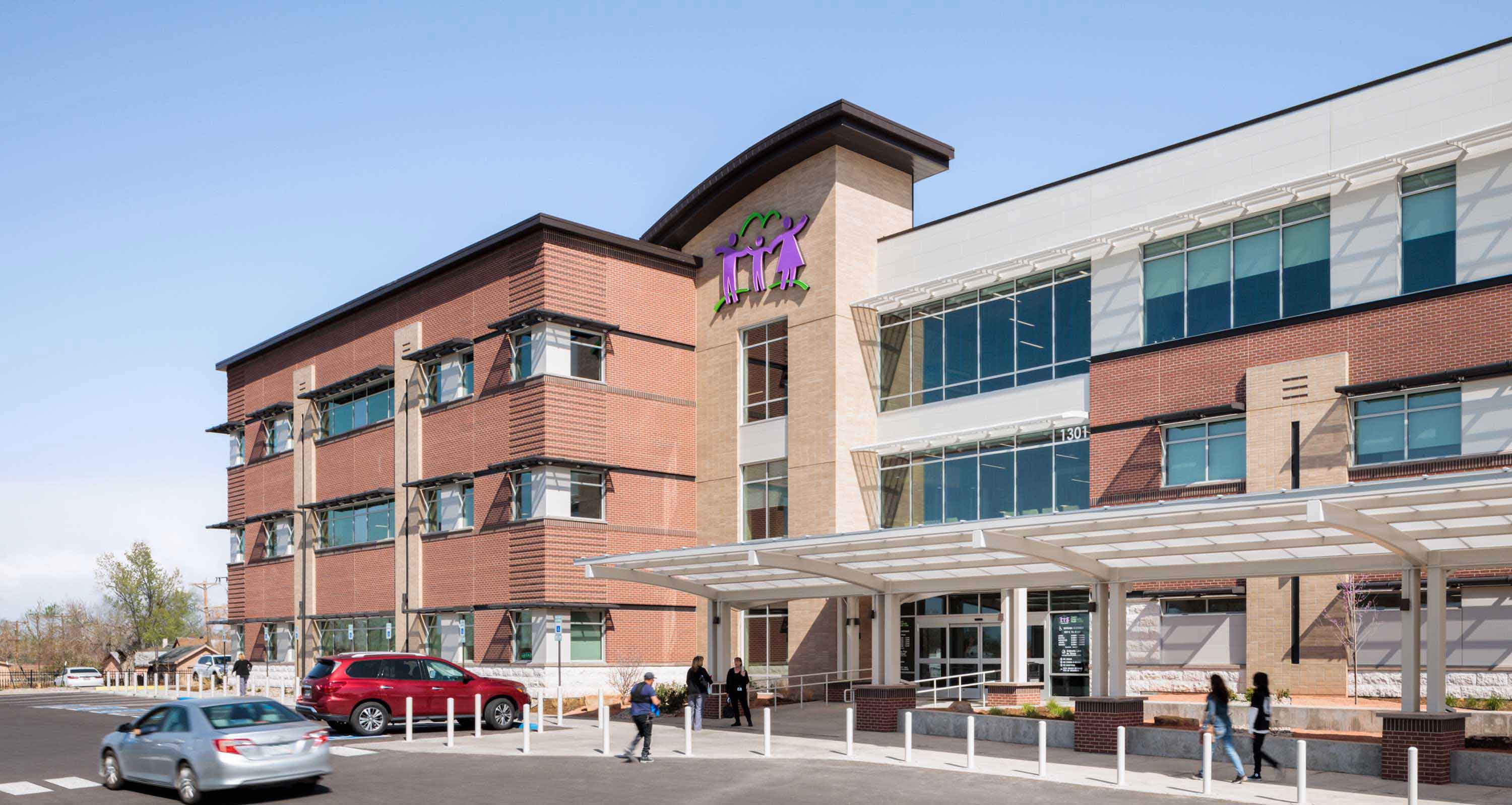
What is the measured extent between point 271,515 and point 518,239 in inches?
846

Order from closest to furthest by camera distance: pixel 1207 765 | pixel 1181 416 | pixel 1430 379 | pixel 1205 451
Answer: pixel 1207 765 → pixel 1430 379 → pixel 1205 451 → pixel 1181 416

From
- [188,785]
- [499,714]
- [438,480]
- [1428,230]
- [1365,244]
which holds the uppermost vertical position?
[1428,230]

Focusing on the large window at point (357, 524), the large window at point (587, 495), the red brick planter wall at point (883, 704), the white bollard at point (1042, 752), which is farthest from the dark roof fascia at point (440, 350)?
the white bollard at point (1042, 752)

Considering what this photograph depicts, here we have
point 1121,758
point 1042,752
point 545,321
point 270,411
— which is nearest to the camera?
point 1121,758

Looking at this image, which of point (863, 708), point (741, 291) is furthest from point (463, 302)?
point (863, 708)

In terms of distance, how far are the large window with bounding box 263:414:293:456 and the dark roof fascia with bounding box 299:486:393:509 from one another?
370 centimetres

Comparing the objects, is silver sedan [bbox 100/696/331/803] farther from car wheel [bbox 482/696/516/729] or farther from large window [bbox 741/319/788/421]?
large window [bbox 741/319/788/421]

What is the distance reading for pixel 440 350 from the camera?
4441cm

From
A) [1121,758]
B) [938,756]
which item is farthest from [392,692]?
[1121,758]

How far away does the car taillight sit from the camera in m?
17.0

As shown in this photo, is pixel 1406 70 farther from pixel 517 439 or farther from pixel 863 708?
pixel 517 439

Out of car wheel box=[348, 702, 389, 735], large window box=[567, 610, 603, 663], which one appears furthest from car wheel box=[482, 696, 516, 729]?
large window box=[567, 610, 603, 663]

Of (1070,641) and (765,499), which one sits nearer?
(1070,641)

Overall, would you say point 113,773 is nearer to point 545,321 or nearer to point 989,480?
point 545,321
